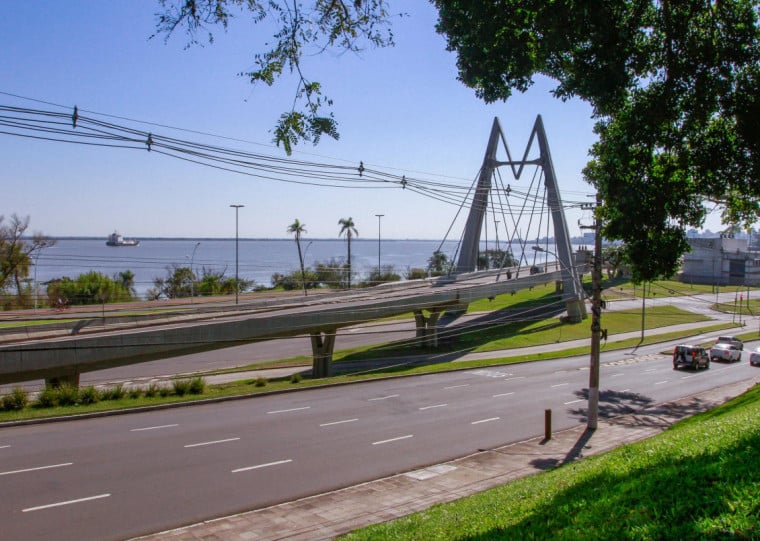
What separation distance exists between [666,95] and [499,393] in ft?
55.4

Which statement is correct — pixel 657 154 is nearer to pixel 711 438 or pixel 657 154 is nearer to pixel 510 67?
pixel 510 67

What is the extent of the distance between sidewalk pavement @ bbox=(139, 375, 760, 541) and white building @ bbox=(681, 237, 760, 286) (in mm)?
102800

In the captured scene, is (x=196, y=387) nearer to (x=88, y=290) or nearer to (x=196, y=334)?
(x=196, y=334)

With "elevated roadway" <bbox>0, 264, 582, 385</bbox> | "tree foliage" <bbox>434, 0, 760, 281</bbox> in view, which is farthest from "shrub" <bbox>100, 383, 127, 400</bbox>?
"tree foliage" <bbox>434, 0, 760, 281</bbox>

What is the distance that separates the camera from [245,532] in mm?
10930

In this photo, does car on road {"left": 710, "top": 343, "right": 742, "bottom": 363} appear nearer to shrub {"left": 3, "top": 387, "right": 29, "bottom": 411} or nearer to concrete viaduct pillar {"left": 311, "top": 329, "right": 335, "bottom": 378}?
concrete viaduct pillar {"left": 311, "top": 329, "right": 335, "bottom": 378}

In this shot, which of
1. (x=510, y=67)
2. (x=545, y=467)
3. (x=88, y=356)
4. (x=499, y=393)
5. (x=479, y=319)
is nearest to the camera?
(x=510, y=67)

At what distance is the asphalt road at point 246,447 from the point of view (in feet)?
39.7

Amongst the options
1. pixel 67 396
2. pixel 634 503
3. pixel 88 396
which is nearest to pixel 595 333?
pixel 634 503

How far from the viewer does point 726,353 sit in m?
39.6

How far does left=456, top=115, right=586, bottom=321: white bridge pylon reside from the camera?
60062mm

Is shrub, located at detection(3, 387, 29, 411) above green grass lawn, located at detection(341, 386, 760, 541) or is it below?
below

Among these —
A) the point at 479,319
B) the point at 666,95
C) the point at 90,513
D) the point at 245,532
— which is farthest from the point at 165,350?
the point at 479,319

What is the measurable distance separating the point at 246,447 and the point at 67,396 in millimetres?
9087
